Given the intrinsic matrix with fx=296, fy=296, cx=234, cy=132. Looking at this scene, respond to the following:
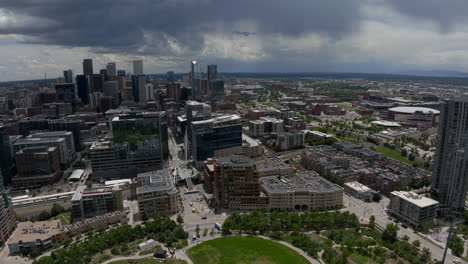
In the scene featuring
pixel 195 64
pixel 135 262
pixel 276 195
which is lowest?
→ pixel 135 262

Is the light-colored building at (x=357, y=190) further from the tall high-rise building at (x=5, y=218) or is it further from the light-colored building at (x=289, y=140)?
the tall high-rise building at (x=5, y=218)

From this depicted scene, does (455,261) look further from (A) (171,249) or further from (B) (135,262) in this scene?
(B) (135,262)

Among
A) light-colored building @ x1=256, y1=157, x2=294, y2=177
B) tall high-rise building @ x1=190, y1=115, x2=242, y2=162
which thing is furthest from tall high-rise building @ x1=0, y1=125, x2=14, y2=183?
light-colored building @ x1=256, y1=157, x2=294, y2=177

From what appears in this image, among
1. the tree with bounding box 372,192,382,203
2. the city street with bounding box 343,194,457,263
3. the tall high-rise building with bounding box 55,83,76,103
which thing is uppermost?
the tall high-rise building with bounding box 55,83,76,103

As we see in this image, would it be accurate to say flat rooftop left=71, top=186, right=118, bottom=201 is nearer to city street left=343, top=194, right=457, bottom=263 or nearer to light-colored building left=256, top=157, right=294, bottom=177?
Result: light-colored building left=256, top=157, right=294, bottom=177

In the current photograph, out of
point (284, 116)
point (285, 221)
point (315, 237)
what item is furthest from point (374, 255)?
point (284, 116)

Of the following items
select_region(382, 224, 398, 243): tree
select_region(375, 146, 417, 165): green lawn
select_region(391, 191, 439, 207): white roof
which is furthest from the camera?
select_region(375, 146, 417, 165): green lawn
